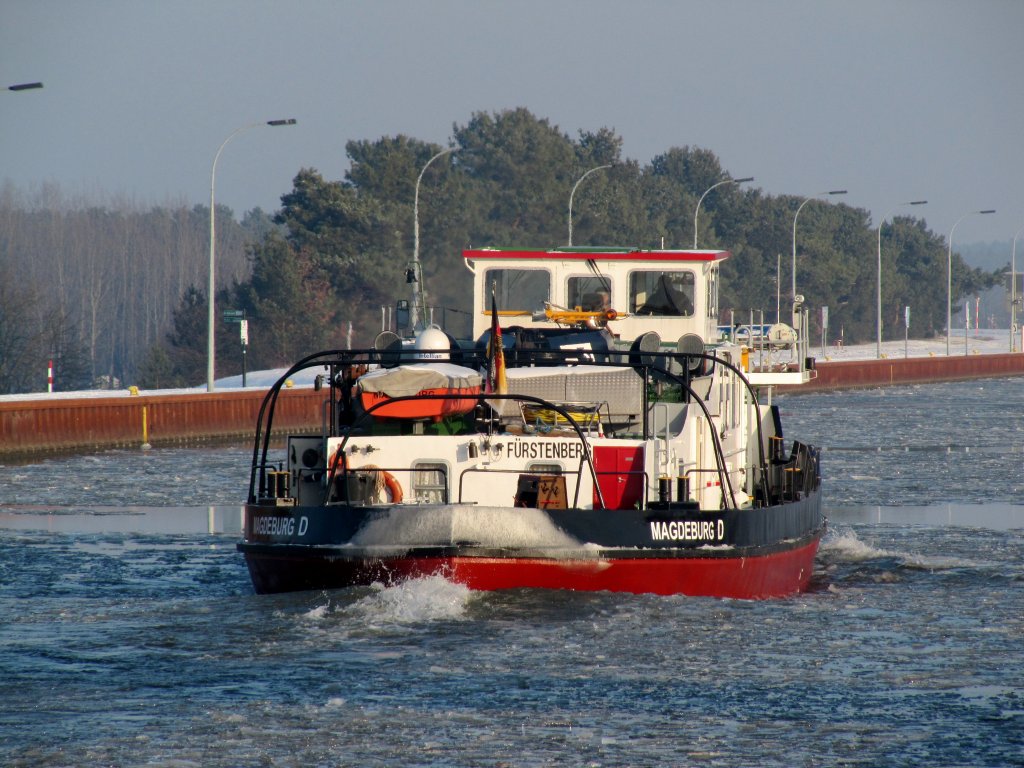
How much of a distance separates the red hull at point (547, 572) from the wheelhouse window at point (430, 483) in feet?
3.42

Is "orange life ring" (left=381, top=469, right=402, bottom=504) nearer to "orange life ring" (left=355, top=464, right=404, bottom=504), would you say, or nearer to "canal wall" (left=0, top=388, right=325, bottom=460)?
"orange life ring" (left=355, top=464, right=404, bottom=504)

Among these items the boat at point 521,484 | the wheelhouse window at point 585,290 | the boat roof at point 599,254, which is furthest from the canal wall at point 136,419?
the boat at point 521,484

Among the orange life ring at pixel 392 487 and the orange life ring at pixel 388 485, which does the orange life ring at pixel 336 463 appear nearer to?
the orange life ring at pixel 388 485

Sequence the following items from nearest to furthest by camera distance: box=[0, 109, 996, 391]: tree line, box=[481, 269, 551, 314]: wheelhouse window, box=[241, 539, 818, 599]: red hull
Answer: box=[241, 539, 818, 599]: red hull < box=[481, 269, 551, 314]: wheelhouse window < box=[0, 109, 996, 391]: tree line

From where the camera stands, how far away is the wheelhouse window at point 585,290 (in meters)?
21.8

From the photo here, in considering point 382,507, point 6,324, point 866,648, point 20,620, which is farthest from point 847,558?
point 6,324

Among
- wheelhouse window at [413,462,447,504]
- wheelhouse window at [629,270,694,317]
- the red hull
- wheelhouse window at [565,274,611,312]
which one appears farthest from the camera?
wheelhouse window at [565,274,611,312]

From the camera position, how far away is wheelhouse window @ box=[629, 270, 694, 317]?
70.9ft

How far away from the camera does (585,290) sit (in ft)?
72.3

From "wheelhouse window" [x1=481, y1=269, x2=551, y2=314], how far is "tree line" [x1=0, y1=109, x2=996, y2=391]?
1713 cm

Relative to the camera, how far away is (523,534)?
1483 cm

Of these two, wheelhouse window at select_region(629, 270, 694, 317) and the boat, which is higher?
wheelhouse window at select_region(629, 270, 694, 317)

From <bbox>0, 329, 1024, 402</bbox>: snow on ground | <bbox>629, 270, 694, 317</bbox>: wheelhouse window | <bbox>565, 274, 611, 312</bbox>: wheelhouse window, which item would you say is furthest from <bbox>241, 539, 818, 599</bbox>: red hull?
<bbox>0, 329, 1024, 402</bbox>: snow on ground

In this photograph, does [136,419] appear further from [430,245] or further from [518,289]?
[430,245]
